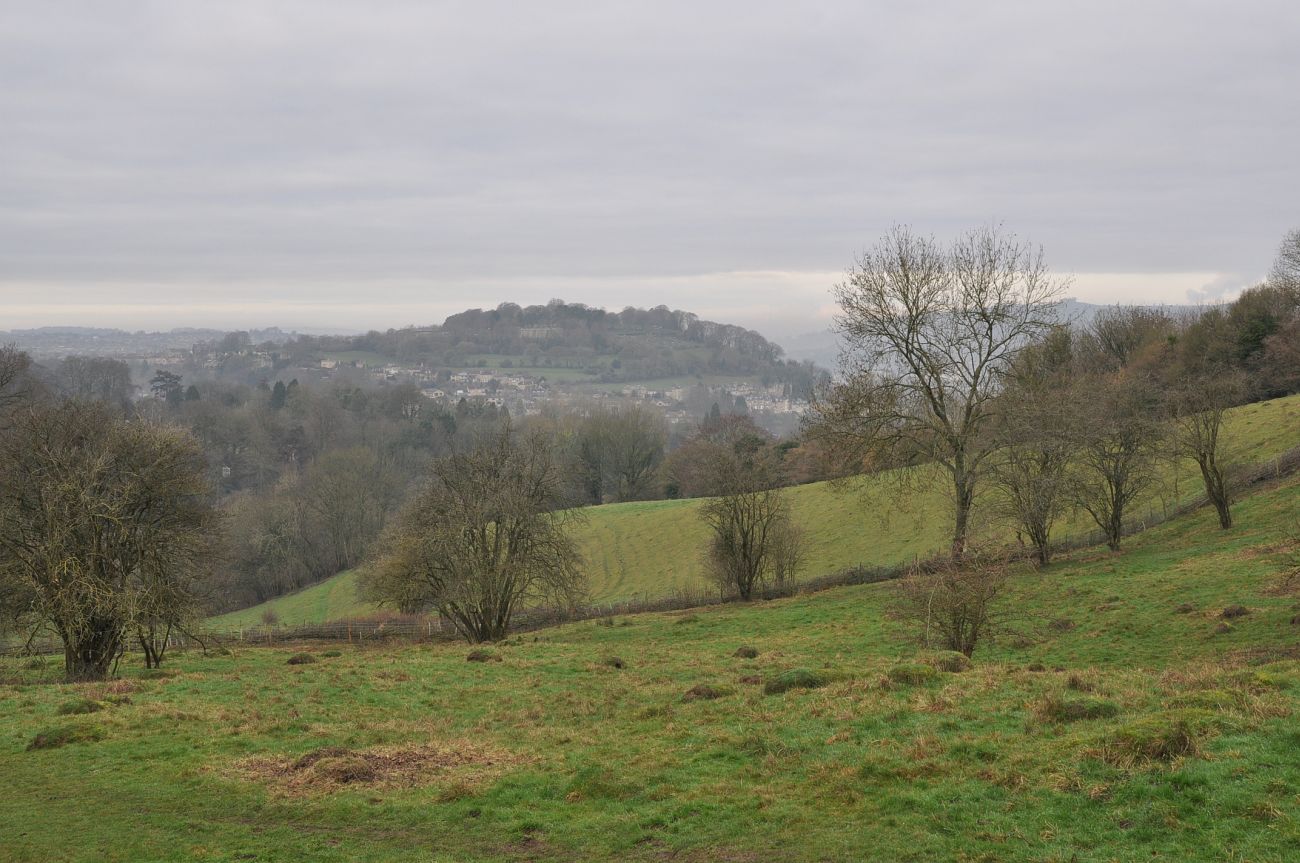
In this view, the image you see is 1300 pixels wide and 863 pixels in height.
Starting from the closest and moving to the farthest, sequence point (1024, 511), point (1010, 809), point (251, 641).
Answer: point (1010, 809), point (1024, 511), point (251, 641)

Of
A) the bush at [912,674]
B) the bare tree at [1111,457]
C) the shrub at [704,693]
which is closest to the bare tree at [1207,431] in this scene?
the bare tree at [1111,457]

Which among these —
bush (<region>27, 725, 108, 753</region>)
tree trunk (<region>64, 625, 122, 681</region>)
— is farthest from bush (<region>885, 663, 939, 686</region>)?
Result: tree trunk (<region>64, 625, 122, 681</region>)

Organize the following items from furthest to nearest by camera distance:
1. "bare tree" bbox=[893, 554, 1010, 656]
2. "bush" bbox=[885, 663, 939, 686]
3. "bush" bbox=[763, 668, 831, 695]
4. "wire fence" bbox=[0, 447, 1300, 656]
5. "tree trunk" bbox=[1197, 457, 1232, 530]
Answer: "wire fence" bbox=[0, 447, 1300, 656], "tree trunk" bbox=[1197, 457, 1232, 530], "bare tree" bbox=[893, 554, 1010, 656], "bush" bbox=[763, 668, 831, 695], "bush" bbox=[885, 663, 939, 686]

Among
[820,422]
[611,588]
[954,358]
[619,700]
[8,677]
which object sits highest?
[954,358]

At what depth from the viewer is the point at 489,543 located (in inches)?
1511

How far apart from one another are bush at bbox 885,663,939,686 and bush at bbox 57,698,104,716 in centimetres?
1671

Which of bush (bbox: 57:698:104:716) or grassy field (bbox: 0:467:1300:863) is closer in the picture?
grassy field (bbox: 0:467:1300:863)

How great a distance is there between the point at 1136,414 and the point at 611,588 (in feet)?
107

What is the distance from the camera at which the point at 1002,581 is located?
21203 millimetres

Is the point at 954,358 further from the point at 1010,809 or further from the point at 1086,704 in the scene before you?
the point at 1010,809

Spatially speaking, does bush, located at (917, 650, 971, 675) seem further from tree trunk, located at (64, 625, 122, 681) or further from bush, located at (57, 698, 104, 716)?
tree trunk, located at (64, 625, 122, 681)

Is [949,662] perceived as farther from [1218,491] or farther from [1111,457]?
[1218,491]

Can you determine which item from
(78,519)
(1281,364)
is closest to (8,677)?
(78,519)

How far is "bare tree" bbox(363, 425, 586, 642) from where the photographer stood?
119ft
